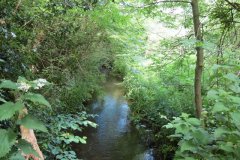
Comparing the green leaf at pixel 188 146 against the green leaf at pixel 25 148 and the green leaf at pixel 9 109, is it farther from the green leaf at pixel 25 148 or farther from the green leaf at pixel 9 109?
the green leaf at pixel 9 109

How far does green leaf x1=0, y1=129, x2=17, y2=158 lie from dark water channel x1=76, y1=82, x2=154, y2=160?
5.14 meters

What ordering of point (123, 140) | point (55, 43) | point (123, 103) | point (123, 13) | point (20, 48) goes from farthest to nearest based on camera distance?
1. point (123, 103)
2. point (123, 140)
3. point (55, 43)
4. point (123, 13)
5. point (20, 48)

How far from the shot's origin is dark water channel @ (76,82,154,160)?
674 centimetres

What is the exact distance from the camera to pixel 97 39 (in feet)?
26.2

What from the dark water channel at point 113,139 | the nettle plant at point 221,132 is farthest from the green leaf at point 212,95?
the dark water channel at point 113,139

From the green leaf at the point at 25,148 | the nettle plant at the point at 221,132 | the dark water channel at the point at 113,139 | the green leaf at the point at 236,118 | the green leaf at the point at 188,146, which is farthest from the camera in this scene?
the dark water channel at the point at 113,139

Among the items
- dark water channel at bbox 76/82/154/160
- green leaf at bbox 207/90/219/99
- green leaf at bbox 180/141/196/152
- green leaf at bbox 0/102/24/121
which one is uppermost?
green leaf at bbox 0/102/24/121

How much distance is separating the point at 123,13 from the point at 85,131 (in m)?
4.30

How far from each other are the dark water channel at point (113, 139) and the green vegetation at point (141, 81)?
0.41 m

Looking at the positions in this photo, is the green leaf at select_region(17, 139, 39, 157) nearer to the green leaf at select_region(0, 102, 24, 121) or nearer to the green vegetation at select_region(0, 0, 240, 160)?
the green vegetation at select_region(0, 0, 240, 160)

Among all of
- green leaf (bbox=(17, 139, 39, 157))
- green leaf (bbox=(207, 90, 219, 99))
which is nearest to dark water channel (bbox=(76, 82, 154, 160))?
green leaf (bbox=(207, 90, 219, 99))

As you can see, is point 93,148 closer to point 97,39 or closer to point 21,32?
point 97,39

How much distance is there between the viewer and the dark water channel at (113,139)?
22.1 feet

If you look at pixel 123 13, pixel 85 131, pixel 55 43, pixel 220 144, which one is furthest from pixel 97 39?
pixel 220 144
